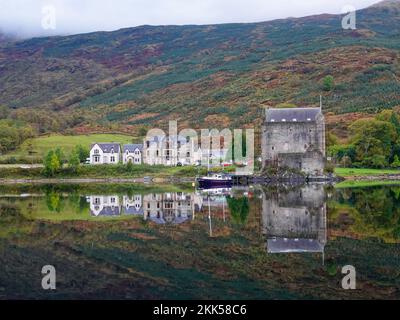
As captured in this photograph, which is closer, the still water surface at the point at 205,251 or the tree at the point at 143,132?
the still water surface at the point at 205,251

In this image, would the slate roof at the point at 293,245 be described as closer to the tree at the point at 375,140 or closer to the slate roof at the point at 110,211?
the slate roof at the point at 110,211

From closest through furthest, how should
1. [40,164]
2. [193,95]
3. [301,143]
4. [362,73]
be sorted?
[301,143], [40,164], [362,73], [193,95]

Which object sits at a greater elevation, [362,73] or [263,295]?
[362,73]

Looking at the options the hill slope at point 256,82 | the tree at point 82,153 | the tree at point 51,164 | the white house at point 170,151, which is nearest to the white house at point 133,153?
the white house at point 170,151

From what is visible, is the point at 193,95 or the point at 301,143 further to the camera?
the point at 193,95

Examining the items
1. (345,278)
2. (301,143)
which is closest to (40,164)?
(301,143)

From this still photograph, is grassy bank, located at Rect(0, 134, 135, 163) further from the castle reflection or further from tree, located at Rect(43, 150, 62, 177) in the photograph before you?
the castle reflection

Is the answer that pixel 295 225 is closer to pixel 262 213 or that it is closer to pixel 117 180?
pixel 262 213

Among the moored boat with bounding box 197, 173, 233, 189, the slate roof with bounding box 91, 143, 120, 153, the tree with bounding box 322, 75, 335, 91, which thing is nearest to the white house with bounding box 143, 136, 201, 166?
the slate roof with bounding box 91, 143, 120, 153
